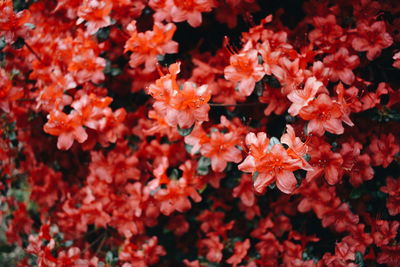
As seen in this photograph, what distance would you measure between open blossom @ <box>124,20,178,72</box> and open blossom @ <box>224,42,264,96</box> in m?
0.34

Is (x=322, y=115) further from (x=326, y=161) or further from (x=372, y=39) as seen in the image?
(x=372, y=39)

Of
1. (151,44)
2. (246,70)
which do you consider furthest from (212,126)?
(151,44)

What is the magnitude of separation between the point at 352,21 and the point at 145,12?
0.96m

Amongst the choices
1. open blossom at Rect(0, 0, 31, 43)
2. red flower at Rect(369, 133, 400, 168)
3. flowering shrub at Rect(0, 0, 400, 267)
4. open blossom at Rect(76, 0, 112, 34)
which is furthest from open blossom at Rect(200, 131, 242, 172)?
open blossom at Rect(0, 0, 31, 43)

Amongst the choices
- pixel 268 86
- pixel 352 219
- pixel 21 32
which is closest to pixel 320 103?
pixel 268 86

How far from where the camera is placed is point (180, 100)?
4.82 feet

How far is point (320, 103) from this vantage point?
1.48 m

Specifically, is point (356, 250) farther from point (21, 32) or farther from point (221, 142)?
point (21, 32)

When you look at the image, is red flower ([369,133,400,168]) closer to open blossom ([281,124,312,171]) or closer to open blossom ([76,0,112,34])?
open blossom ([281,124,312,171])

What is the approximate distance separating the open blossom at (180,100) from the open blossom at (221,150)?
0.74 feet

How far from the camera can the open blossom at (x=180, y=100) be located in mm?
1475

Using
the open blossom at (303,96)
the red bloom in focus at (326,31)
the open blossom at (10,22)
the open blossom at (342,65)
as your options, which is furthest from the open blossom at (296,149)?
the open blossom at (10,22)

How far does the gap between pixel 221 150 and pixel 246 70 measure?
336 mm

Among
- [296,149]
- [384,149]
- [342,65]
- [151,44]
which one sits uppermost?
[151,44]
